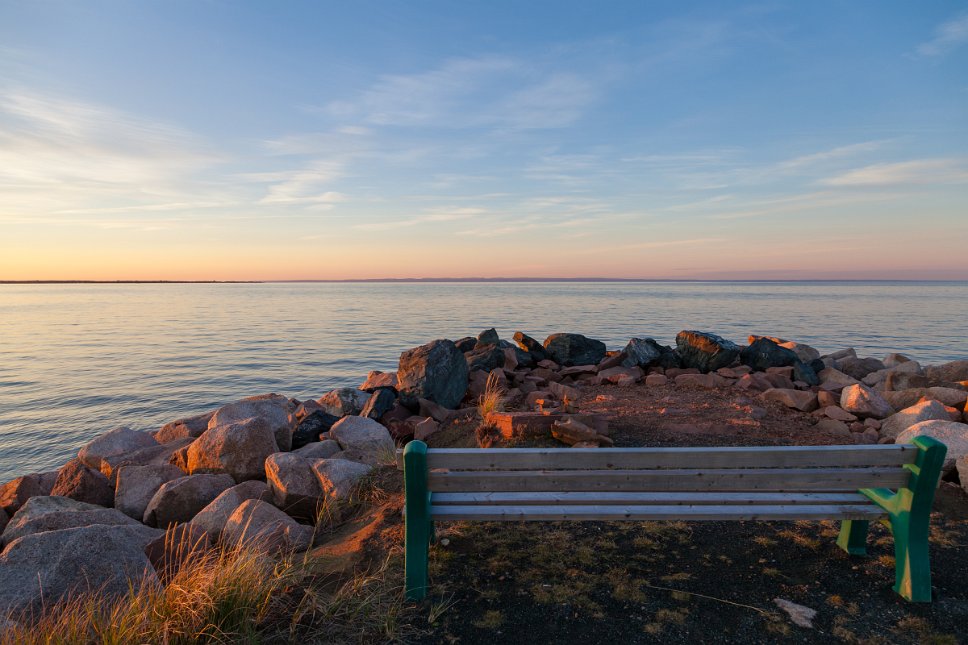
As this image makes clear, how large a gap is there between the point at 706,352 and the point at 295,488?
9.09 m

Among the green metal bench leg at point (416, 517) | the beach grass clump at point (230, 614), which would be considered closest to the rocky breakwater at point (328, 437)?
the beach grass clump at point (230, 614)

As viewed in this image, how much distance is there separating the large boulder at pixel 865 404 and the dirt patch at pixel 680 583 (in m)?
3.26

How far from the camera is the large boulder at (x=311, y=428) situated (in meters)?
8.73

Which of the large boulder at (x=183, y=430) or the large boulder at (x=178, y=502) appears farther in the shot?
the large boulder at (x=183, y=430)

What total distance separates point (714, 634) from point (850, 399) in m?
6.77

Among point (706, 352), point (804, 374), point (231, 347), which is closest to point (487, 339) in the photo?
point (706, 352)

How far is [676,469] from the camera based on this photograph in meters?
3.31

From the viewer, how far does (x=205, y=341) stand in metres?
26.7

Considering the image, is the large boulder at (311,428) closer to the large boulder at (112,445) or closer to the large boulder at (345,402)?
the large boulder at (345,402)

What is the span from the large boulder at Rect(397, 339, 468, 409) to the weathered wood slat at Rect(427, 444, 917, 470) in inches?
267

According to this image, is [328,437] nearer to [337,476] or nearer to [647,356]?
[337,476]

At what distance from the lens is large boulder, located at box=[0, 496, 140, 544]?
511cm

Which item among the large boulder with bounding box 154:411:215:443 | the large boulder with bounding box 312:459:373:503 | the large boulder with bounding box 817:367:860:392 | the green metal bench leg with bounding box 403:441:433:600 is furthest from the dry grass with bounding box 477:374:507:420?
the large boulder with bounding box 817:367:860:392

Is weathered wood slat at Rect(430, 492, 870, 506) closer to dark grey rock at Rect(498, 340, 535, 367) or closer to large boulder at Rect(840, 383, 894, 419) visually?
large boulder at Rect(840, 383, 894, 419)
